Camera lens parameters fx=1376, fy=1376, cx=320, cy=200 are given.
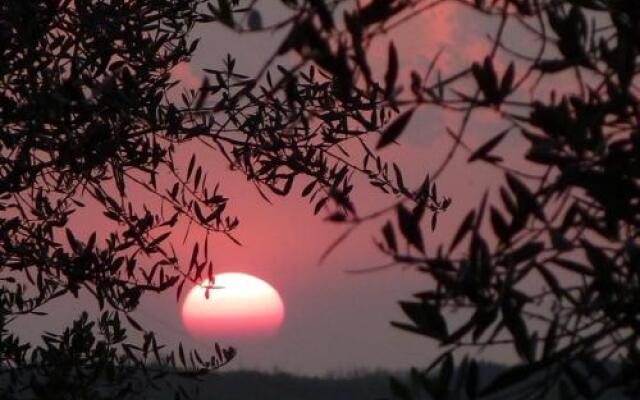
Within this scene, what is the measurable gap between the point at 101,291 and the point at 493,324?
3237 mm

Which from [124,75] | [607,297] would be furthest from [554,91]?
[124,75]

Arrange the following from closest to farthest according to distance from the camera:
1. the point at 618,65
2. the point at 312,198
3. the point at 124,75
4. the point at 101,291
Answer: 1. the point at 618,65
2. the point at 124,75
3. the point at 101,291
4. the point at 312,198

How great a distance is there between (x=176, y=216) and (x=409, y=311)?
333 cm

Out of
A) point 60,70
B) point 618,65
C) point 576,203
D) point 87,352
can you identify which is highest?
point 60,70

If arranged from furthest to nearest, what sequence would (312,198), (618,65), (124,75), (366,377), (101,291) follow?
1. (366,377)
2. (312,198)
3. (101,291)
4. (124,75)
5. (618,65)

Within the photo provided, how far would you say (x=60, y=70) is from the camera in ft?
18.4

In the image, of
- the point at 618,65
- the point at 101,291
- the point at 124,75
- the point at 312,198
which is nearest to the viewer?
the point at 618,65

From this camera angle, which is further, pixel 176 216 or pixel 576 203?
pixel 176 216

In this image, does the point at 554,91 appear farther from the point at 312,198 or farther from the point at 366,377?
the point at 366,377

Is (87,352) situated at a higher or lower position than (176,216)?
lower

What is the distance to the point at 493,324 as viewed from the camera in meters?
2.71

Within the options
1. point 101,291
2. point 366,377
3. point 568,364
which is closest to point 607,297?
point 568,364

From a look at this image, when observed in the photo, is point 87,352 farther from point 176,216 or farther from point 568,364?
point 568,364

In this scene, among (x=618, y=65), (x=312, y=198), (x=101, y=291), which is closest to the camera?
(x=618, y=65)
